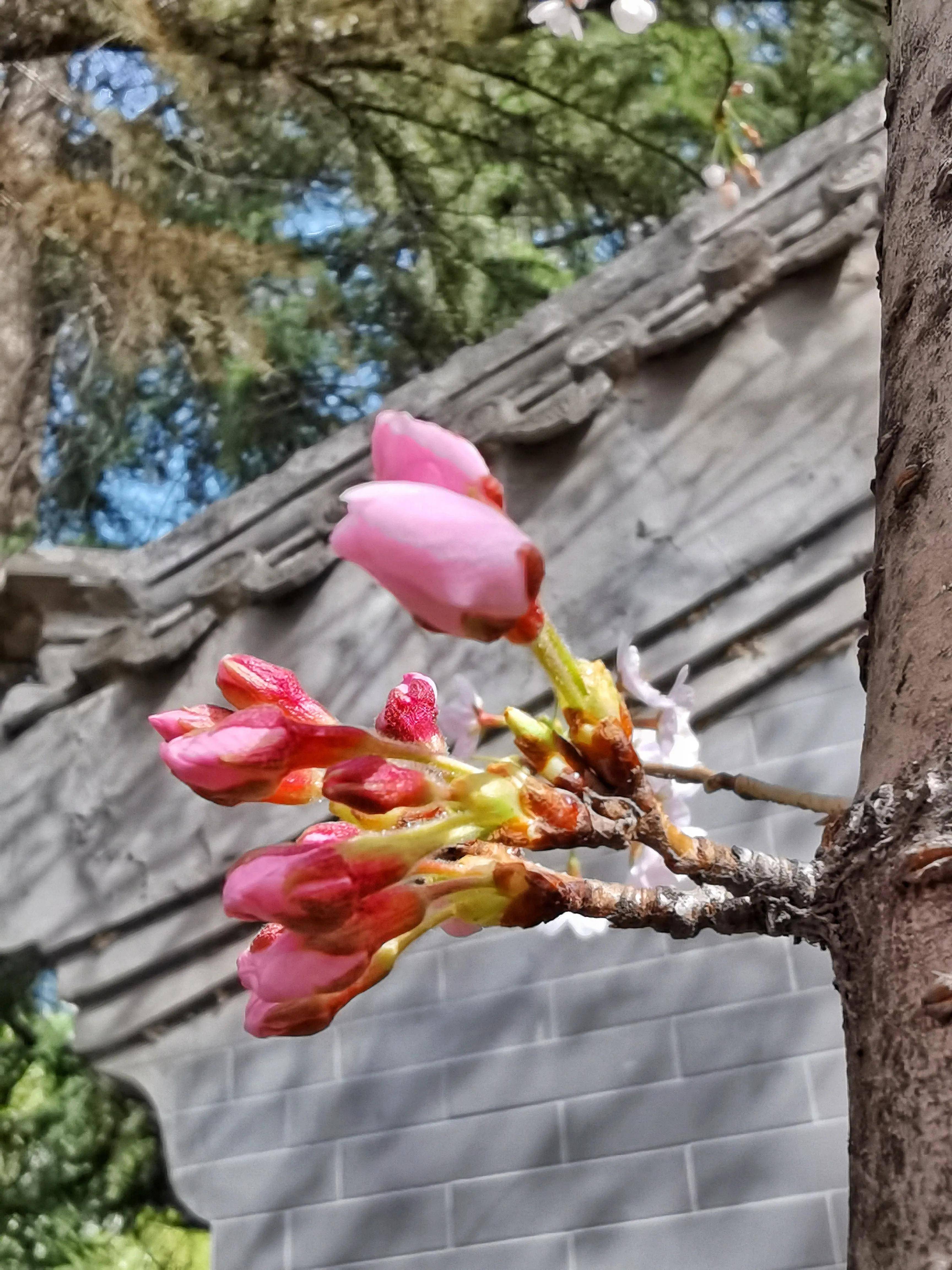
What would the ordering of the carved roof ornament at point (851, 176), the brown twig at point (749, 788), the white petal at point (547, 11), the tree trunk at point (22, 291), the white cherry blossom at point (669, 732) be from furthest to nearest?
the tree trunk at point (22, 291)
the carved roof ornament at point (851, 176)
the white petal at point (547, 11)
the white cherry blossom at point (669, 732)
the brown twig at point (749, 788)

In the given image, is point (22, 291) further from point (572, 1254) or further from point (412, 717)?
point (412, 717)

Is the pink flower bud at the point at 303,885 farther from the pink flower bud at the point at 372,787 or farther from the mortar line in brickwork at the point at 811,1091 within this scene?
the mortar line in brickwork at the point at 811,1091

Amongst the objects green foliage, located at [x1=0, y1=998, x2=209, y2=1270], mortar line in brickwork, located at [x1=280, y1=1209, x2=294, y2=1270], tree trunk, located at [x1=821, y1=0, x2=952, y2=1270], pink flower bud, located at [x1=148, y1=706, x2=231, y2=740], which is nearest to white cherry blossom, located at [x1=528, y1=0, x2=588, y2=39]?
tree trunk, located at [x1=821, y1=0, x2=952, y2=1270]

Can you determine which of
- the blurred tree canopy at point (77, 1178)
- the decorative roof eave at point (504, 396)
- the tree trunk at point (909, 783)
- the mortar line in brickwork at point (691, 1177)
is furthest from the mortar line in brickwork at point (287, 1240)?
the tree trunk at point (909, 783)

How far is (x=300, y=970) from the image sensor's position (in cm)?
31

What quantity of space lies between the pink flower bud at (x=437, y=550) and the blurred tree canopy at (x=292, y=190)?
2.23 metres

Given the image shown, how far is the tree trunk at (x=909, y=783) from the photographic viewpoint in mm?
211

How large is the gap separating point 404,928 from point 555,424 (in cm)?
141

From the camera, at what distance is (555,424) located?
5.48 ft

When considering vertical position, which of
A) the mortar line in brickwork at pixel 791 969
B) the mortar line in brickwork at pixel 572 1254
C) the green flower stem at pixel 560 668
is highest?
the mortar line in brickwork at pixel 791 969

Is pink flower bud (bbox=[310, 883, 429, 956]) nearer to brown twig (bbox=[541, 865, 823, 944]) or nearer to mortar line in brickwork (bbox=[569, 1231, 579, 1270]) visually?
brown twig (bbox=[541, 865, 823, 944])

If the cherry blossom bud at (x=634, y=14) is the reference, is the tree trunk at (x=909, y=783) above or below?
below

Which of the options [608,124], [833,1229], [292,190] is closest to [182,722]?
[833,1229]

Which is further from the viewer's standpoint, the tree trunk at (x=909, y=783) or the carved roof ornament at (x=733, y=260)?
the carved roof ornament at (x=733, y=260)
